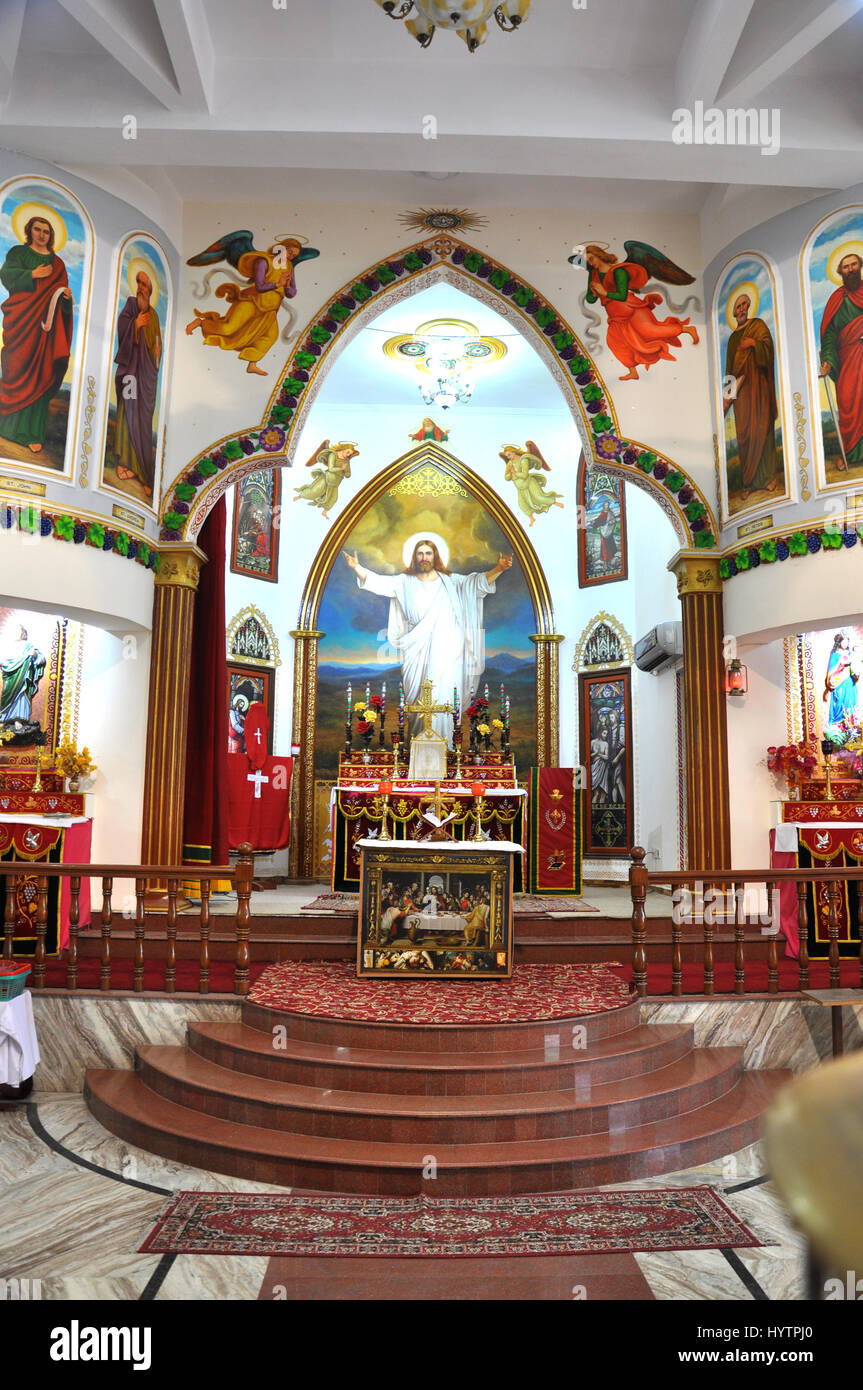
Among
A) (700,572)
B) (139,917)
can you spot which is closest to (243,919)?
(139,917)

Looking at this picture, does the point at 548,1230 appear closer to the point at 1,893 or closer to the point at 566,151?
the point at 1,893

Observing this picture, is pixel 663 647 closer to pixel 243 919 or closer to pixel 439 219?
pixel 439 219

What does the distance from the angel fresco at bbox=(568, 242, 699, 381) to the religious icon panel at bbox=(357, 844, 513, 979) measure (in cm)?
505

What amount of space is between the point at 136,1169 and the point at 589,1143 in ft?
7.41

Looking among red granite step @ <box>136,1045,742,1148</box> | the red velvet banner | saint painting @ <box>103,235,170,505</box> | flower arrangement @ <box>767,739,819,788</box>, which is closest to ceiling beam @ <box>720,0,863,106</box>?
saint painting @ <box>103,235,170,505</box>

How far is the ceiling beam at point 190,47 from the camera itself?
20.6ft

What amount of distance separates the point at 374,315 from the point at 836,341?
4.22 m

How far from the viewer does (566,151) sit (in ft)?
24.5

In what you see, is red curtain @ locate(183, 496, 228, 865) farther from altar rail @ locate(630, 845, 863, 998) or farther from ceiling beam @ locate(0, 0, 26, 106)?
altar rail @ locate(630, 845, 863, 998)

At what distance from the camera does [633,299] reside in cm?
911

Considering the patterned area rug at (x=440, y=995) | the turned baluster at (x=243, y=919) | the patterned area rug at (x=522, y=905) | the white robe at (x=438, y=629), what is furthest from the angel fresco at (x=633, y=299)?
the turned baluster at (x=243, y=919)

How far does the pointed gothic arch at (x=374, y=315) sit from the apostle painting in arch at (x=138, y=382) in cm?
45

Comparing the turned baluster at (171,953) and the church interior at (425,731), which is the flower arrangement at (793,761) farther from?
the turned baluster at (171,953)
